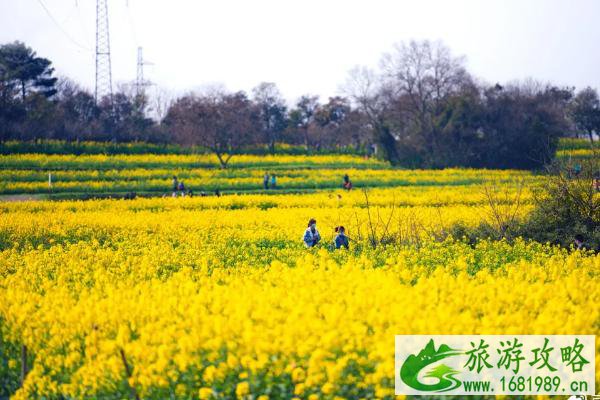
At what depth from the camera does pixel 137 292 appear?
9703 mm

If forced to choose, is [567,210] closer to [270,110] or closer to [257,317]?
[257,317]

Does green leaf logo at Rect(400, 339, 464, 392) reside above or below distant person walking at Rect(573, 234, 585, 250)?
below

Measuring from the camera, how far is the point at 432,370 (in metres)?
6.80

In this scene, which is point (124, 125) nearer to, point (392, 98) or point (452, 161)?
point (392, 98)

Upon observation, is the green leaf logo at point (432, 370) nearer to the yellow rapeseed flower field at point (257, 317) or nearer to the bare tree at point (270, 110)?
the yellow rapeseed flower field at point (257, 317)

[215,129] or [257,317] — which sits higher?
[215,129]

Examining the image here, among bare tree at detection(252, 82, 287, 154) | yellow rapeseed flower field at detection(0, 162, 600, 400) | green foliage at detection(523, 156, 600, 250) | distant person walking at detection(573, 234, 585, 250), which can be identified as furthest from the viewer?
bare tree at detection(252, 82, 287, 154)

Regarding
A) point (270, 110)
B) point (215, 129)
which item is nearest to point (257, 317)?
point (215, 129)

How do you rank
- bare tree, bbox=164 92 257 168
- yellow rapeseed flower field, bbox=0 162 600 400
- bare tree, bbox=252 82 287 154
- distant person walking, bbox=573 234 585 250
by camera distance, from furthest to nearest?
bare tree, bbox=252 82 287 154 → bare tree, bbox=164 92 257 168 → distant person walking, bbox=573 234 585 250 → yellow rapeseed flower field, bbox=0 162 600 400

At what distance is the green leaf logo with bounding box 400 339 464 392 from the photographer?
6.59 meters

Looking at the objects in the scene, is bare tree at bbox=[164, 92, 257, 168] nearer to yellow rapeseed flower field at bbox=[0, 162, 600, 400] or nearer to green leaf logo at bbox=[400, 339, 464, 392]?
yellow rapeseed flower field at bbox=[0, 162, 600, 400]

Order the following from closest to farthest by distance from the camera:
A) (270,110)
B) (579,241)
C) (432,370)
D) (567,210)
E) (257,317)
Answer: (432,370), (257,317), (579,241), (567,210), (270,110)

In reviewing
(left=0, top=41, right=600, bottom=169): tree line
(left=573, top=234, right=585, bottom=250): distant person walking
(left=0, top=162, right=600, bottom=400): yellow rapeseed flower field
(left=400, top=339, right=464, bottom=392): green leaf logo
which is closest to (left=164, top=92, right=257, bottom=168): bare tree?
(left=0, top=41, right=600, bottom=169): tree line

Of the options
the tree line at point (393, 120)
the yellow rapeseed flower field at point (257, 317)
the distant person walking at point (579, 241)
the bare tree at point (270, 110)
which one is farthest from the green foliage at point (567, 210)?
the bare tree at point (270, 110)
